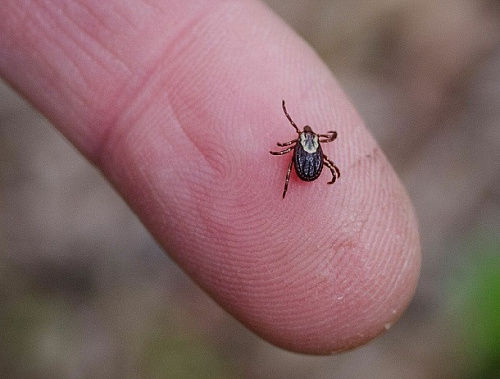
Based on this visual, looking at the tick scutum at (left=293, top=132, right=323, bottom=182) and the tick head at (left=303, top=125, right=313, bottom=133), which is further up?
the tick head at (left=303, top=125, right=313, bottom=133)

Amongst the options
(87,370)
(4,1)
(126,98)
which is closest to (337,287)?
(126,98)

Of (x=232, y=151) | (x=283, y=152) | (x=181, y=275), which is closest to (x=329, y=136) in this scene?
(x=283, y=152)

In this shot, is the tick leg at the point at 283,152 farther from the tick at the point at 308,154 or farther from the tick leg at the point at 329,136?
the tick leg at the point at 329,136

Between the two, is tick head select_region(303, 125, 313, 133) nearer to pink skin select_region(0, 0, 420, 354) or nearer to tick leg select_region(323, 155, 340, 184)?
pink skin select_region(0, 0, 420, 354)

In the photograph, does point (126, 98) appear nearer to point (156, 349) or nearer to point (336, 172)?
point (336, 172)

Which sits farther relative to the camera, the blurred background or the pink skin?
the blurred background

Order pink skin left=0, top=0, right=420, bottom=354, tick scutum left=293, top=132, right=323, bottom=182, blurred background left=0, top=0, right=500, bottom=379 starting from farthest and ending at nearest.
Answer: blurred background left=0, top=0, right=500, bottom=379
tick scutum left=293, top=132, right=323, bottom=182
pink skin left=0, top=0, right=420, bottom=354

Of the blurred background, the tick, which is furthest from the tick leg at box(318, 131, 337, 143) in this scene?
the blurred background
